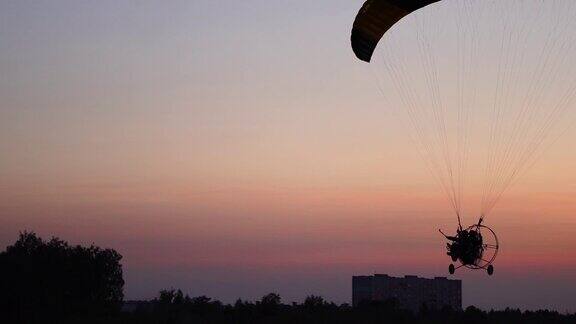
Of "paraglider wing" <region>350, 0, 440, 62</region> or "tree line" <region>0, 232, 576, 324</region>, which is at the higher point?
"paraglider wing" <region>350, 0, 440, 62</region>

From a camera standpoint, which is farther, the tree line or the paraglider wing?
the tree line

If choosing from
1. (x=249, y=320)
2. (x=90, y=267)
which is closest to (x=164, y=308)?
(x=249, y=320)

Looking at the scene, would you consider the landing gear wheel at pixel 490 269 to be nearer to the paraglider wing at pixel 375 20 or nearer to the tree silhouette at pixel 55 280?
the paraglider wing at pixel 375 20

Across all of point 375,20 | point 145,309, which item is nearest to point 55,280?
point 145,309

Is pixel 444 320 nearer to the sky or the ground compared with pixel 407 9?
nearer to the ground

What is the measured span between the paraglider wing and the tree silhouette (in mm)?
41121

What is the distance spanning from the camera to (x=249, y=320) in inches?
2581

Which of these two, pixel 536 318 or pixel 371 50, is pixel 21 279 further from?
pixel 371 50

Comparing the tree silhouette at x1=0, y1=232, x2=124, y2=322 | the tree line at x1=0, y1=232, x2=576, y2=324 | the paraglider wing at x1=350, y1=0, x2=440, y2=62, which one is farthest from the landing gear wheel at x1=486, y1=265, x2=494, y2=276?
the tree silhouette at x1=0, y1=232, x2=124, y2=322

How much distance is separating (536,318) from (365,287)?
118781 millimetres

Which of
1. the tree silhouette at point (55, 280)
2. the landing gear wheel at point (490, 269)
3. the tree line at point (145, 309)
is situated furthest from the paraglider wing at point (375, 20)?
the tree silhouette at point (55, 280)

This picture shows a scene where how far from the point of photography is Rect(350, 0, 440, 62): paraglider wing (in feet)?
97.7

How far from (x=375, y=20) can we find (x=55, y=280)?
61.7 metres

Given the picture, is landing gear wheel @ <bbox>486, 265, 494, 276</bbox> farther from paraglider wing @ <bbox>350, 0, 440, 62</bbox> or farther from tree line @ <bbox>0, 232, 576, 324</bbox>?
tree line @ <bbox>0, 232, 576, 324</bbox>
